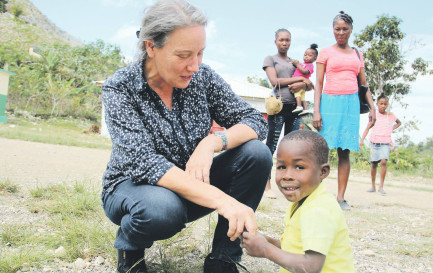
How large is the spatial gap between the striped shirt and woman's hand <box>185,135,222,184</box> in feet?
18.6

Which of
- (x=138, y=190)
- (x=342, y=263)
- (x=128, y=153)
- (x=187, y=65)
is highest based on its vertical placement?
(x=187, y=65)

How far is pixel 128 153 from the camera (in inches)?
69.5

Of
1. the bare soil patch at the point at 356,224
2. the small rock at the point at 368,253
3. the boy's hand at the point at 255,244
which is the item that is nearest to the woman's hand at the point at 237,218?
the boy's hand at the point at 255,244

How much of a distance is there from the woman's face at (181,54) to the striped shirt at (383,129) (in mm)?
5759

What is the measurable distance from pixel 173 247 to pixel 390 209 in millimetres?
3386

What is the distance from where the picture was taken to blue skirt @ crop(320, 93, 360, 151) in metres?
3.99

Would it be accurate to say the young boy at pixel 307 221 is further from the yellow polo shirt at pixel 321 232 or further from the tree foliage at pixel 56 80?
the tree foliage at pixel 56 80

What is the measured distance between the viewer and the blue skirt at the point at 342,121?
399cm

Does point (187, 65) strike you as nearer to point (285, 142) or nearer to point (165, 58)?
point (165, 58)

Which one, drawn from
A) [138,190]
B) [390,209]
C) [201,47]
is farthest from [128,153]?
[390,209]

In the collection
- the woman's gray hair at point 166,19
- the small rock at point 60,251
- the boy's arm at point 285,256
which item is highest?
the woman's gray hair at point 166,19

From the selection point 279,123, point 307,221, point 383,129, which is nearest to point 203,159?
point 307,221

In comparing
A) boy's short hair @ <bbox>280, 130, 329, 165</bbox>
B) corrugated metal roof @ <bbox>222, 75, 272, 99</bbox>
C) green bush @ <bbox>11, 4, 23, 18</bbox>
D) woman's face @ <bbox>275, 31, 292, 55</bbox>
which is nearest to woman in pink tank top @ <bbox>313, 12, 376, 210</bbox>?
woman's face @ <bbox>275, 31, 292, 55</bbox>

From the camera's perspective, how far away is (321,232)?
1.49 meters
